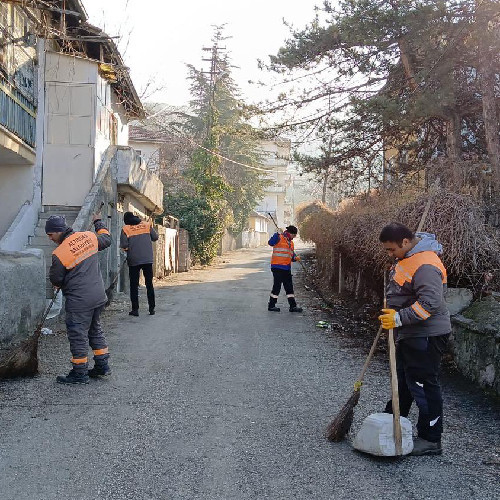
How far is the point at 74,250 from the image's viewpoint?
6.66 metres

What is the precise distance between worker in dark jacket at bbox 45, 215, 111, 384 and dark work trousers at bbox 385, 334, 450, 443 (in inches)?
139

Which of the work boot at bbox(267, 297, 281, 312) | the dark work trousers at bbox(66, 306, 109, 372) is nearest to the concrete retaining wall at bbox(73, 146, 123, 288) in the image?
the work boot at bbox(267, 297, 281, 312)

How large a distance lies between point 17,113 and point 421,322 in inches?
411

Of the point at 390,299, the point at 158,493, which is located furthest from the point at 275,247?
the point at 158,493

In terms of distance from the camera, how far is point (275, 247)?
42.4ft

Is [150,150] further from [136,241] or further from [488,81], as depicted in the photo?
[488,81]

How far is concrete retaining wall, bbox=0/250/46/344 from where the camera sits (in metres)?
6.98

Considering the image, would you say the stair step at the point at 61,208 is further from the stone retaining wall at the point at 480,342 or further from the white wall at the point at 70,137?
the stone retaining wall at the point at 480,342

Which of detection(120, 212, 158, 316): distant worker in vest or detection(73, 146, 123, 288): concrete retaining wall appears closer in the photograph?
detection(120, 212, 158, 316): distant worker in vest

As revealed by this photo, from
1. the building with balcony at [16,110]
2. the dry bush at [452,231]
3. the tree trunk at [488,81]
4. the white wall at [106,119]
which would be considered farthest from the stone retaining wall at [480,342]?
the white wall at [106,119]

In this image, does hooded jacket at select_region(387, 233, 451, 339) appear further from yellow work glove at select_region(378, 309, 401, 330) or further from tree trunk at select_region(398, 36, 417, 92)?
tree trunk at select_region(398, 36, 417, 92)

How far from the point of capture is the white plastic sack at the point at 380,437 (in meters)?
4.50

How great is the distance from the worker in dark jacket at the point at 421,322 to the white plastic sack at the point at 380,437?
0.18 meters


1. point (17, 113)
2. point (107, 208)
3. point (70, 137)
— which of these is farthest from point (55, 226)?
point (70, 137)
